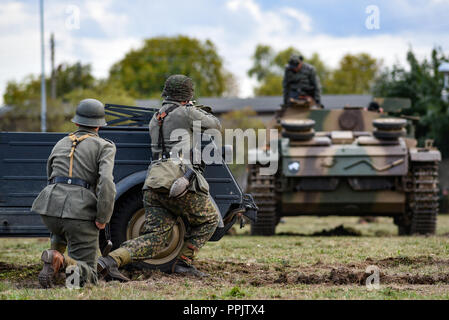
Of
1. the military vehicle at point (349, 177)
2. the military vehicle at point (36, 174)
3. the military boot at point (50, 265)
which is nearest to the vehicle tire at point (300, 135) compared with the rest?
the military vehicle at point (349, 177)

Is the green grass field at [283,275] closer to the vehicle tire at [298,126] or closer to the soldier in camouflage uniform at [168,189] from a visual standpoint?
the soldier in camouflage uniform at [168,189]

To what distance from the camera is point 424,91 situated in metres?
31.4

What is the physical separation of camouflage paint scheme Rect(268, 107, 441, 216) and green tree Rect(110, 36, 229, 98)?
4576 cm

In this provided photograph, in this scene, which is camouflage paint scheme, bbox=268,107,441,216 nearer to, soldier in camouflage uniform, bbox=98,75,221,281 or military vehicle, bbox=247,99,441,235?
military vehicle, bbox=247,99,441,235

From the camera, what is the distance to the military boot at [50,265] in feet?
19.9

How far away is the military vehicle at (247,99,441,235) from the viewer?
12656 mm

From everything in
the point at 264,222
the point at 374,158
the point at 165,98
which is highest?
the point at 165,98

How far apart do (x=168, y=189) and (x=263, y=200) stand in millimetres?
6342

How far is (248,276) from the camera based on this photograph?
7.31m

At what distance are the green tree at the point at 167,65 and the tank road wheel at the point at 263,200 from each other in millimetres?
45633
